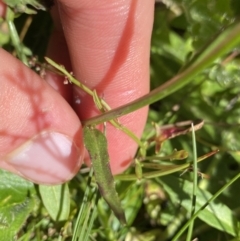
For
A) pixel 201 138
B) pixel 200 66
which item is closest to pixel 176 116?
pixel 201 138

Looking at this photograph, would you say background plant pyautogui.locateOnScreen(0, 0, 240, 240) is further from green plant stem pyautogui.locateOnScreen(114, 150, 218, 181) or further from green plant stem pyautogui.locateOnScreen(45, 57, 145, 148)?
green plant stem pyautogui.locateOnScreen(45, 57, 145, 148)

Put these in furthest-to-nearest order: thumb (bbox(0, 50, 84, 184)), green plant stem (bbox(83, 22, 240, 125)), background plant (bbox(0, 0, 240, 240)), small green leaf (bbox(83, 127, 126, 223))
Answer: background plant (bbox(0, 0, 240, 240))
thumb (bbox(0, 50, 84, 184))
small green leaf (bbox(83, 127, 126, 223))
green plant stem (bbox(83, 22, 240, 125))

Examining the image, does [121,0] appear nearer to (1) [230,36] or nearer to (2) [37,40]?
(2) [37,40]

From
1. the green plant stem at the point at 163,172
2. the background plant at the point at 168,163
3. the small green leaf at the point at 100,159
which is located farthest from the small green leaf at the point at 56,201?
the small green leaf at the point at 100,159

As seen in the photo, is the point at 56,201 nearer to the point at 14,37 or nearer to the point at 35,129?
the point at 35,129

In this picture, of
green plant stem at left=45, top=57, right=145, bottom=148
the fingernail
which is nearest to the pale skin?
the fingernail

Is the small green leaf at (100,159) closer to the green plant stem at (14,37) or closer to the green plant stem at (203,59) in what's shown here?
the green plant stem at (203,59)

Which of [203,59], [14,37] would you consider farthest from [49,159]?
[203,59]

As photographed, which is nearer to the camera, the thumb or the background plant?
the thumb

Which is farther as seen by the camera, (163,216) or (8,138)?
(163,216)
